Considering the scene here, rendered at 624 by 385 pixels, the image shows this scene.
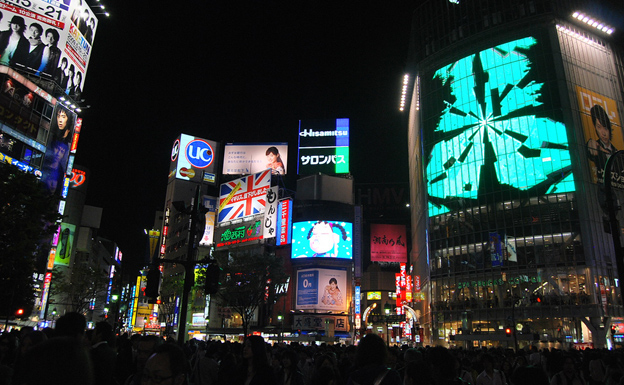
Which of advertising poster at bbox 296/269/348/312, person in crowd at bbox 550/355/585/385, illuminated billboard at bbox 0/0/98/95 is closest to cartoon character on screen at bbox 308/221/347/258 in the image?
advertising poster at bbox 296/269/348/312

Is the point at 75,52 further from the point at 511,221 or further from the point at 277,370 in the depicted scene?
the point at 511,221

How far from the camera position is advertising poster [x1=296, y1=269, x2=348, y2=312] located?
201ft

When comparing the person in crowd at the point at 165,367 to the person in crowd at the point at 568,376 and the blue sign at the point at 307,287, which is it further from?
the blue sign at the point at 307,287

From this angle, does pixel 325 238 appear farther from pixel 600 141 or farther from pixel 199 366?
pixel 199 366

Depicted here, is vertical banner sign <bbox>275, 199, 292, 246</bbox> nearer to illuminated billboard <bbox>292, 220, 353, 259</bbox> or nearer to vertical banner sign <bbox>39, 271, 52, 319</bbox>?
illuminated billboard <bbox>292, 220, 353, 259</bbox>

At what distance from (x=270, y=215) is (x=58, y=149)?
27746mm

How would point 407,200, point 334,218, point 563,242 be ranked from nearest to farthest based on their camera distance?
point 563,242, point 334,218, point 407,200

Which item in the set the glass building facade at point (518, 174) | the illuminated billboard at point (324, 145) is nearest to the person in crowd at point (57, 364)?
the glass building facade at point (518, 174)

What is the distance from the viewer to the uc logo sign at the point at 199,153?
8225cm

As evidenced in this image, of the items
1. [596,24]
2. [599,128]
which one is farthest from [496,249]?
[596,24]

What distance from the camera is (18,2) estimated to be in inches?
1590

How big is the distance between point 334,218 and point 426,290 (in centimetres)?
1691

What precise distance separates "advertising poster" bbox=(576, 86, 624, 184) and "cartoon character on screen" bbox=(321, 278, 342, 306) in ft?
113

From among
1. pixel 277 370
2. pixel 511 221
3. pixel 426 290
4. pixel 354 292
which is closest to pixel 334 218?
pixel 354 292
